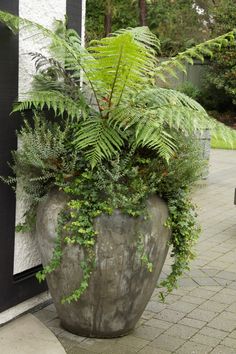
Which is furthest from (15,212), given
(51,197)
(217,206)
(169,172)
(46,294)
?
(217,206)

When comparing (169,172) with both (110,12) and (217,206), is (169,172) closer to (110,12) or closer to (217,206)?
(217,206)

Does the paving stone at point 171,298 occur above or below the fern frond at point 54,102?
below

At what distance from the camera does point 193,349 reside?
4.04 metres

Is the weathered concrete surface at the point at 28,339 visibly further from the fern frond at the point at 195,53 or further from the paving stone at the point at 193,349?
the fern frond at the point at 195,53

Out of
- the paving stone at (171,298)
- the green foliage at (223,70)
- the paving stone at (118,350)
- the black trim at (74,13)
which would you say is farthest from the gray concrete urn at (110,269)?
the green foliage at (223,70)

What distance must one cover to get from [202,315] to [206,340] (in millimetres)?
487

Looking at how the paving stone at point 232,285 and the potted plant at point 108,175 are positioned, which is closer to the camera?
the potted plant at point 108,175

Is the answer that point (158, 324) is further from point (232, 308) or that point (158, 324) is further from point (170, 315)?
point (232, 308)

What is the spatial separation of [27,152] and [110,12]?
18.4 m

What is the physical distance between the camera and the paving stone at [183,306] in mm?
4793

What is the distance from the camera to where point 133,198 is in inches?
147

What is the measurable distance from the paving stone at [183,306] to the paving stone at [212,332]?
0.39m

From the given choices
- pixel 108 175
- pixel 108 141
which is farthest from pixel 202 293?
pixel 108 141

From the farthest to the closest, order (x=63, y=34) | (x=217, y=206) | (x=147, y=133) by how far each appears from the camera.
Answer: (x=217, y=206)
(x=63, y=34)
(x=147, y=133)
